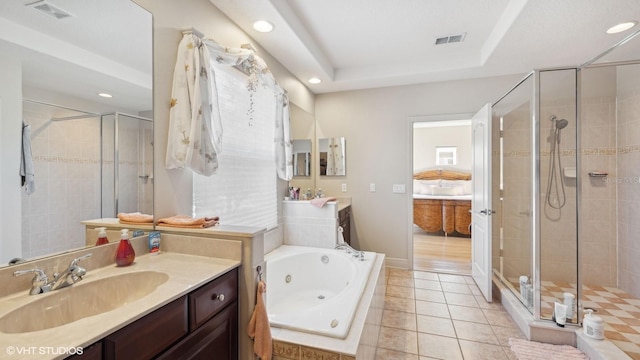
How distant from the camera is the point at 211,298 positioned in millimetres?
1143

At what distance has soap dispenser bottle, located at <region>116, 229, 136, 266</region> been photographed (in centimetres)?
123

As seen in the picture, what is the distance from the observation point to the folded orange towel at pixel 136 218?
4.47 ft

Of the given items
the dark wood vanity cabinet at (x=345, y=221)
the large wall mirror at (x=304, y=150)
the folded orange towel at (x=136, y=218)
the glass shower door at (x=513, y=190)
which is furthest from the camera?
the large wall mirror at (x=304, y=150)

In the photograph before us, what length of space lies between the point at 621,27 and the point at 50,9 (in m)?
3.66

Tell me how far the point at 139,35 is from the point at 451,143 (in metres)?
5.98

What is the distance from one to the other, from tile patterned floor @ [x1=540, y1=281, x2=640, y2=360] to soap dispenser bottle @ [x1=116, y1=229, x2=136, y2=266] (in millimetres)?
2785

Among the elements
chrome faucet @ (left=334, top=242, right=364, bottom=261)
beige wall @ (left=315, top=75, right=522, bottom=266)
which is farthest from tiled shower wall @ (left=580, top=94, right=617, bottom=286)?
chrome faucet @ (left=334, top=242, right=364, bottom=261)

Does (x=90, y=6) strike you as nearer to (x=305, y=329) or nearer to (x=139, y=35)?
(x=139, y=35)

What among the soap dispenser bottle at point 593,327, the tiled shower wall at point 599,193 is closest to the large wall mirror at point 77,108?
the soap dispenser bottle at point 593,327

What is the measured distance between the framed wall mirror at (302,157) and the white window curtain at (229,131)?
64 centimetres

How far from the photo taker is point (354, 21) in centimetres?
239

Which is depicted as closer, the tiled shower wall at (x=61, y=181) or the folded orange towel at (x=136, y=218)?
the tiled shower wall at (x=61, y=181)

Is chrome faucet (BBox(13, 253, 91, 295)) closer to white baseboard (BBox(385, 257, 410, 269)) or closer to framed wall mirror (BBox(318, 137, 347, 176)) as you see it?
framed wall mirror (BBox(318, 137, 347, 176))

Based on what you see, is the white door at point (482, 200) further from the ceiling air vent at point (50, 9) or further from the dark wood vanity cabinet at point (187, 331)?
the ceiling air vent at point (50, 9)
